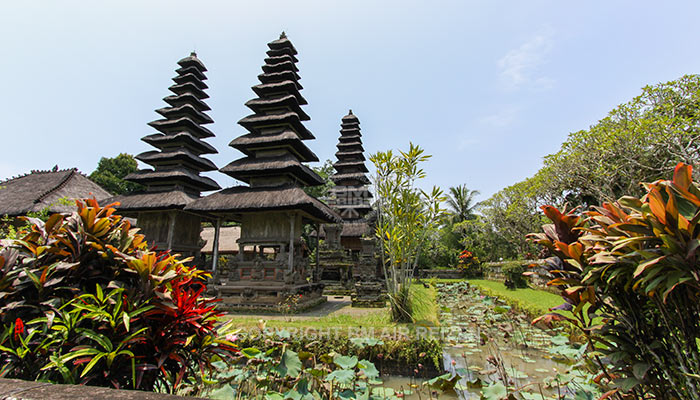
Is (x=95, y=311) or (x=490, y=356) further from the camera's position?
(x=490, y=356)

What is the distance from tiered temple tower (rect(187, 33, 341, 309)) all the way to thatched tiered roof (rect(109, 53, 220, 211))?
3.54 metres

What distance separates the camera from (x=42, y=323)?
1.71 m

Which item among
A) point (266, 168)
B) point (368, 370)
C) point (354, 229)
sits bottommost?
point (368, 370)

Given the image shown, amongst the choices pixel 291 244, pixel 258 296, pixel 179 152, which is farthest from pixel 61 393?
pixel 179 152

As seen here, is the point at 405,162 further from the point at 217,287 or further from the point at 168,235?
the point at 168,235

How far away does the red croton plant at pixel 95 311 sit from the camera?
159 centimetres

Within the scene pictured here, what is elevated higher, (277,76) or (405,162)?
(277,76)

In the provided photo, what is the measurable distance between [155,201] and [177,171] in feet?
7.60

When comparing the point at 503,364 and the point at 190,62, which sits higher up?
the point at 190,62

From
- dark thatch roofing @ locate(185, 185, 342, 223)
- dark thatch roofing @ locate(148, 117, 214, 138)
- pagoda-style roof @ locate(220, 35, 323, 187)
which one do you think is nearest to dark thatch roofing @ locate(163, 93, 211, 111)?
dark thatch roofing @ locate(148, 117, 214, 138)

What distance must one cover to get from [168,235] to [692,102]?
2189cm

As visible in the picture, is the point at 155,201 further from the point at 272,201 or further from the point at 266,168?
the point at 272,201

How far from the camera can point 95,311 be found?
5.29ft

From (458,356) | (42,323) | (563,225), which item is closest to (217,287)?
(458,356)
